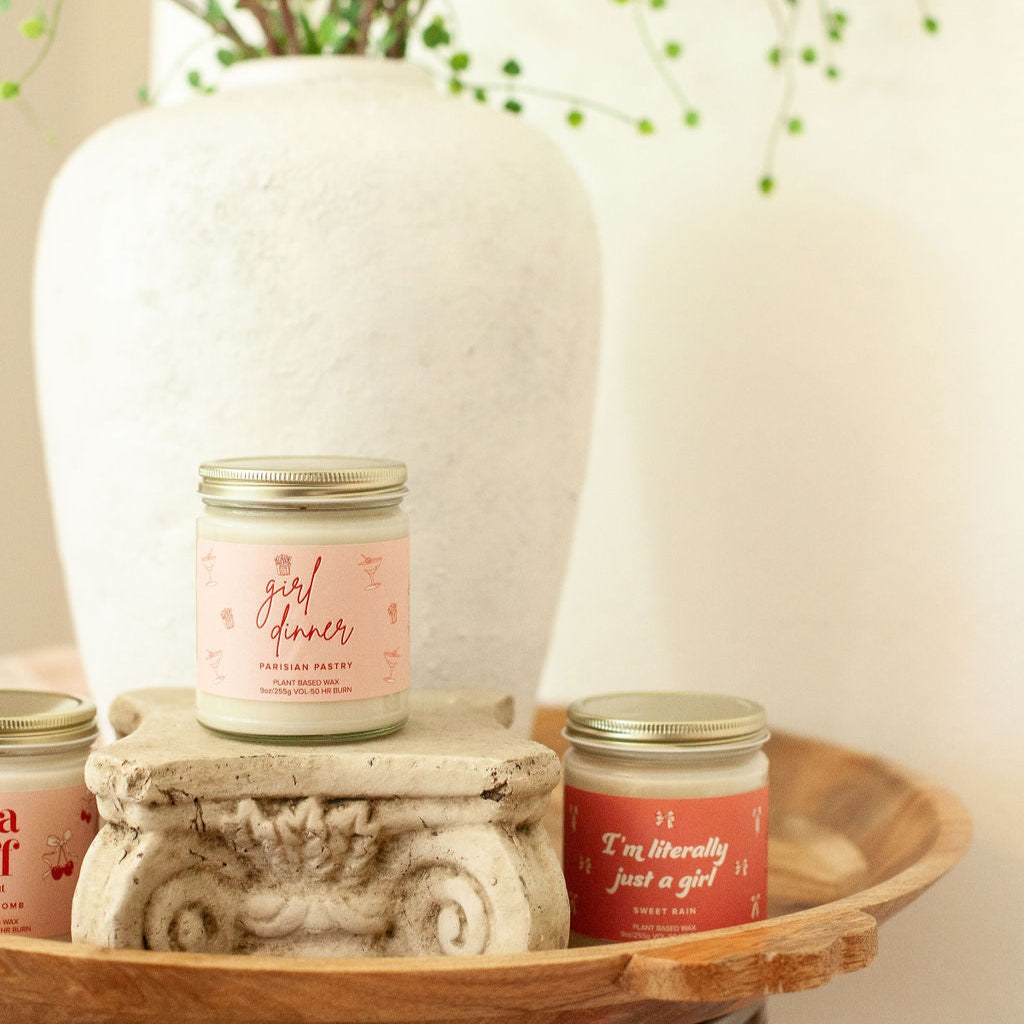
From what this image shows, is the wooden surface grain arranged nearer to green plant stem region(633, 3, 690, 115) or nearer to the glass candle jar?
the glass candle jar

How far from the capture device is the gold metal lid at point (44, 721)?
1.85 ft

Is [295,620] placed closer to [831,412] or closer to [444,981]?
[444,981]

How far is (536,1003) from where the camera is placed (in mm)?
468

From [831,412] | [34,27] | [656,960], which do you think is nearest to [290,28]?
[34,27]

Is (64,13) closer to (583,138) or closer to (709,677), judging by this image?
(583,138)

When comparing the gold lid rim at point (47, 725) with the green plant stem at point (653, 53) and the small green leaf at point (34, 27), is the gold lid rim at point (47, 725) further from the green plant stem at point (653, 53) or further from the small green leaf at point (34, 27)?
the green plant stem at point (653, 53)

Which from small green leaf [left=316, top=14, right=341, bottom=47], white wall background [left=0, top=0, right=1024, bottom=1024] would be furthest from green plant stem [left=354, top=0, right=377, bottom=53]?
white wall background [left=0, top=0, right=1024, bottom=1024]

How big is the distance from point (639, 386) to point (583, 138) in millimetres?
210

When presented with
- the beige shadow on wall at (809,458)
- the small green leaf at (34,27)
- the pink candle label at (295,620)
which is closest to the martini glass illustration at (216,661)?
the pink candle label at (295,620)

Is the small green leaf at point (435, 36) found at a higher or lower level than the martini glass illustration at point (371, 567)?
higher

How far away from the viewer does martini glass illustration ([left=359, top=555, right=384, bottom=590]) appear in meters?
0.55

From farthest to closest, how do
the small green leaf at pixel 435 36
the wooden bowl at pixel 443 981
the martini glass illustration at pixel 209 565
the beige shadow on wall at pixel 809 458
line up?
1. the beige shadow on wall at pixel 809 458
2. the small green leaf at pixel 435 36
3. the martini glass illustration at pixel 209 565
4. the wooden bowl at pixel 443 981

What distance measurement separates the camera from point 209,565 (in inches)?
21.9

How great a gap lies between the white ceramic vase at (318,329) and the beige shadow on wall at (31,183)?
0.89m
